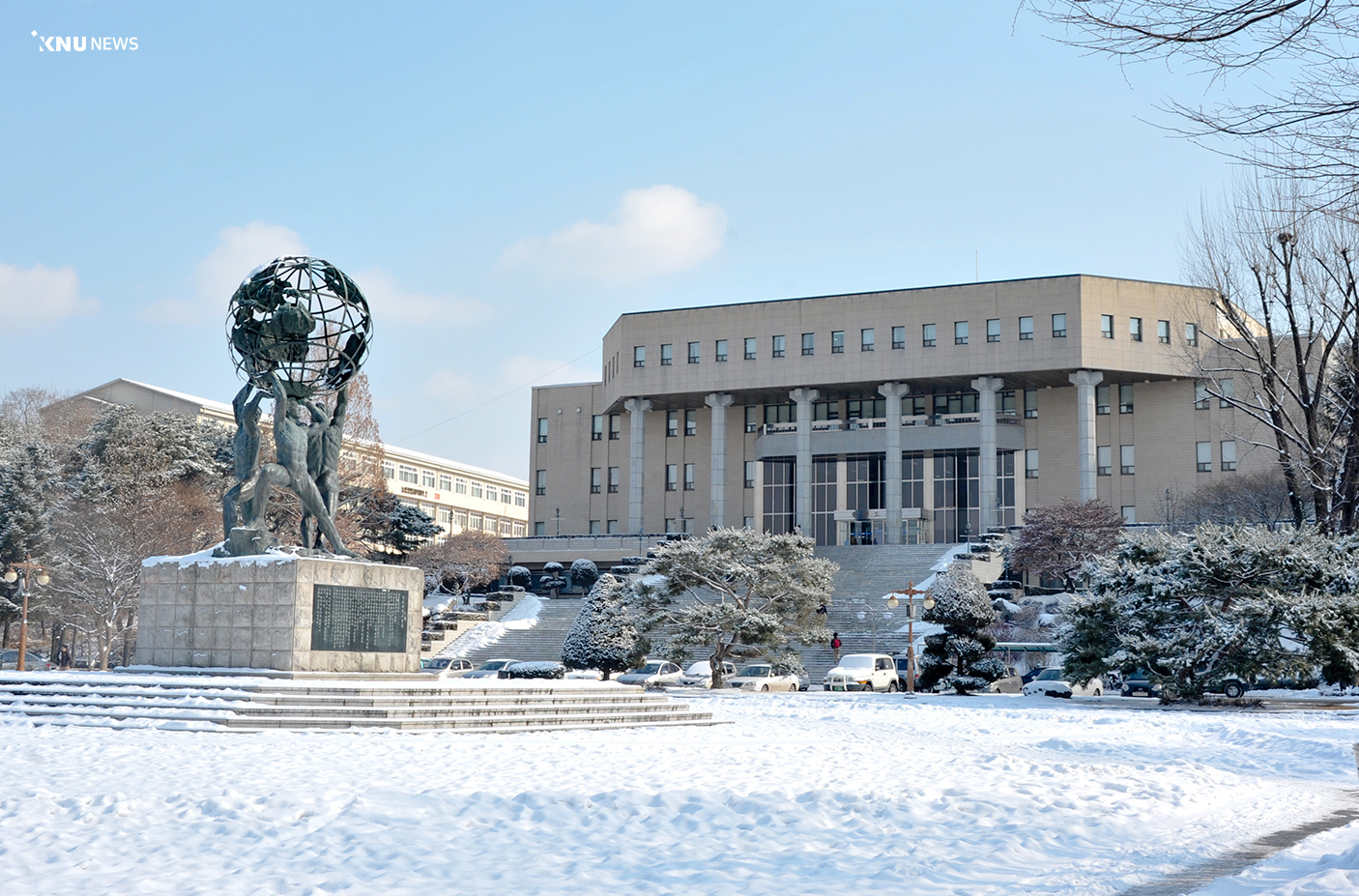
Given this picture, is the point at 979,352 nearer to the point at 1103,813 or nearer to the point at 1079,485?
the point at 1079,485

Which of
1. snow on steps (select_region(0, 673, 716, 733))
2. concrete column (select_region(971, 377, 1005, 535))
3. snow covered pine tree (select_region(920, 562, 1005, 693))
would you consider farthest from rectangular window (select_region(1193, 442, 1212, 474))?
snow on steps (select_region(0, 673, 716, 733))

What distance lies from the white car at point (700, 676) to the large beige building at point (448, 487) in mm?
55251

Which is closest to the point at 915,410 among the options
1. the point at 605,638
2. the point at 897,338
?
the point at 897,338

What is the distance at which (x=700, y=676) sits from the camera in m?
37.1

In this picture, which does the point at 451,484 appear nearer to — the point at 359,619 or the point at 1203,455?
the point at 1203,455

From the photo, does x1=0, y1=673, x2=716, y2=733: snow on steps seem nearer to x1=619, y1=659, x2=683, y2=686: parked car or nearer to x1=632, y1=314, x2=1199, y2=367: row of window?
x1=619, y1=659, x2=683, y2=686: parked car

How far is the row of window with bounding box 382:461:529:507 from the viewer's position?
105m

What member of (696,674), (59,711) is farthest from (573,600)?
(59,711)

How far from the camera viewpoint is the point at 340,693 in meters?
17.6

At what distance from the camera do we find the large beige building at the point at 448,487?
86188mm

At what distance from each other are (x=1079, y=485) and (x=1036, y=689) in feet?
93.0

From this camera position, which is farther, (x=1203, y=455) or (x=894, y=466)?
(x=894, y=466)

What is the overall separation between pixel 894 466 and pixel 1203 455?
1489 centimetres

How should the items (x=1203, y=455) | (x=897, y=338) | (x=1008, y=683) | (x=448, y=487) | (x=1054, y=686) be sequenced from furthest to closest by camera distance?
(x=448, y=487) < (x=897, y=338) < (x=1203, y=455) < (x=1008, y=683) < (x=1054, y=686)
